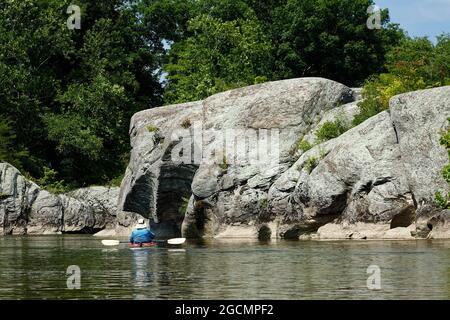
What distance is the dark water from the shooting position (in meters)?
22.6

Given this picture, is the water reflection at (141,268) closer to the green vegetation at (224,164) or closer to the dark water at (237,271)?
the dark water at (237,271)

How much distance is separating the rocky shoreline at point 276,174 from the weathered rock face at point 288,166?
2.0 inches

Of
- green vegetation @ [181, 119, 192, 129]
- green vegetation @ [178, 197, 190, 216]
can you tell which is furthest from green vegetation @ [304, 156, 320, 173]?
green vegetation @ [178, 197, 190, 216]

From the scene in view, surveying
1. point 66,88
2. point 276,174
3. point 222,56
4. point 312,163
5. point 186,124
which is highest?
point 222,56

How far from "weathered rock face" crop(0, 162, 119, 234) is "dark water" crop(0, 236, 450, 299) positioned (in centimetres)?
2294

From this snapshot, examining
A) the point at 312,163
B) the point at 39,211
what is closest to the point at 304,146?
the point at 312,163

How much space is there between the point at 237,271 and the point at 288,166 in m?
21.2

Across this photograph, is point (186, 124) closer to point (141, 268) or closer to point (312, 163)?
point (312, 163)

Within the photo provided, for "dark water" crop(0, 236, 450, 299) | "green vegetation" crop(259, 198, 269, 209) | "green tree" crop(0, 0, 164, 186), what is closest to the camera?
"dark water" crop(0, 236, 450, 299)

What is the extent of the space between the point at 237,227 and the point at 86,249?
9843 mm

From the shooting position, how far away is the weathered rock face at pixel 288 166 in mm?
41644

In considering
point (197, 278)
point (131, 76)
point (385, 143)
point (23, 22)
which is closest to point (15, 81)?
point (23, 22)

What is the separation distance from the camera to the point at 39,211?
2520 inches

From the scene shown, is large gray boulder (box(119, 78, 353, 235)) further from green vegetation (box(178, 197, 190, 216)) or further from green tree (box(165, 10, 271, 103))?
green tree (box(165, 10, 271, 103))
